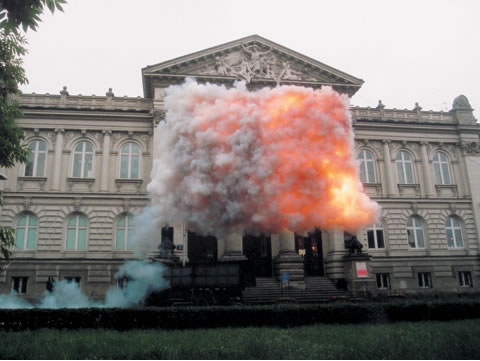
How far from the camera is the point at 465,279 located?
3412cm

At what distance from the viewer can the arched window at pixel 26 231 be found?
2966cm

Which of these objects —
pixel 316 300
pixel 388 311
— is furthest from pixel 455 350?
pixel 316 300

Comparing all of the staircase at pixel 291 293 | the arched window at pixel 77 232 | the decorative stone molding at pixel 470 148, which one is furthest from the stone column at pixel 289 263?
the decorative stone molding at pixel 470 148

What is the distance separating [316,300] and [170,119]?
49.5 ft

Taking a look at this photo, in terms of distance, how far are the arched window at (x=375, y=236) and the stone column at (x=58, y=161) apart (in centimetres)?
2556

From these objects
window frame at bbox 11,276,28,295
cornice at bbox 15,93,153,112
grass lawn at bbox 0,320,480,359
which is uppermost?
cornice at bbox 15,93,153,112

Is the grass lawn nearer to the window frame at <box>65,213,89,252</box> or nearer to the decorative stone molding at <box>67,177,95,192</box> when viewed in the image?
the window frame at <box>65,213,89,252</box>

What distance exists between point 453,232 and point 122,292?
2812 centimetres

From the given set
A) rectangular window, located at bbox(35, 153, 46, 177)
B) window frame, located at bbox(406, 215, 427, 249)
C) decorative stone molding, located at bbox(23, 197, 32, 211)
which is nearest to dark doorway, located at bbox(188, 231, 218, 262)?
decorative stone molding, located at bbox(23, 197, 32, 211)

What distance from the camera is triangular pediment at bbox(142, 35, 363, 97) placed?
107 feet

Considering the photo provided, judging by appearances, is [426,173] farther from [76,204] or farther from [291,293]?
[76,204]

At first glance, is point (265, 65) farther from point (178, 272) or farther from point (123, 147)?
point (178, 272)

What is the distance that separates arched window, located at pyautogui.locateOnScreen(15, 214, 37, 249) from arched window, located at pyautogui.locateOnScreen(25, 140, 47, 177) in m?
3.41

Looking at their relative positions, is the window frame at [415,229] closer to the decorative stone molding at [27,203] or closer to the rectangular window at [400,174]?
the rectangular window at [400,174]
